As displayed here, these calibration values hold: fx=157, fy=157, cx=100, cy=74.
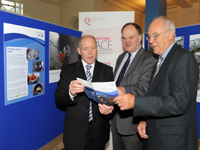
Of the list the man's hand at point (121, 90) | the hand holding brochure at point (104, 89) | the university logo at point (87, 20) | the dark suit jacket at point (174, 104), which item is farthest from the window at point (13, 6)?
the dark suit jacket at point (174, 104)

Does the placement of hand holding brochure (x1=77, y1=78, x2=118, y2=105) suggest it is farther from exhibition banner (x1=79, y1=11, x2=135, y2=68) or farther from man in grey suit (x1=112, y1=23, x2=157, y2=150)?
exhibition banner (x1=79, y1=11, x2=135, y2=68)

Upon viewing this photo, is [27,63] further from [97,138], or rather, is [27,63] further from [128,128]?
[128,128]

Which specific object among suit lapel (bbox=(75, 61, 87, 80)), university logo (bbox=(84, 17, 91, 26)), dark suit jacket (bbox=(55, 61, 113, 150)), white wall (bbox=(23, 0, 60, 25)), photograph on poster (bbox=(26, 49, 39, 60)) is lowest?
dark suit jacket (bbox=(55, 61, 113, 150))

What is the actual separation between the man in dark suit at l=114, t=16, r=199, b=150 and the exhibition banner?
6.45ft

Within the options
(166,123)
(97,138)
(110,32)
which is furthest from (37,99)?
(110,32)

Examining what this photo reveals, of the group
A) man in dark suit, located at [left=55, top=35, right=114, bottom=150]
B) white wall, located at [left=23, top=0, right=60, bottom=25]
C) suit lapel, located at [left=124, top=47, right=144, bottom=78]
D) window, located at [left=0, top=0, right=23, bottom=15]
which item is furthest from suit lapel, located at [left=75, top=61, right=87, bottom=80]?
window, located at [left=0, top=0, right=23, bottom=15]

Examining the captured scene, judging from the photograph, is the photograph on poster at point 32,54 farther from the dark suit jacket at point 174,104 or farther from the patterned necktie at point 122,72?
the dark suit jacket at point 174,104

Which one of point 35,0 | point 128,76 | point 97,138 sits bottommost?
point 97,138

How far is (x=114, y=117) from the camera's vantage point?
2238 millimetres

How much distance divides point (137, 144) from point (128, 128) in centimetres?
28

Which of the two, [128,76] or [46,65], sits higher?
[46,65]

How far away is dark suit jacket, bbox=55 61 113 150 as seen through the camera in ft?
5.99

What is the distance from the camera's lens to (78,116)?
6.12 feet

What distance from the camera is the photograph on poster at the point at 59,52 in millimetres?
2461
